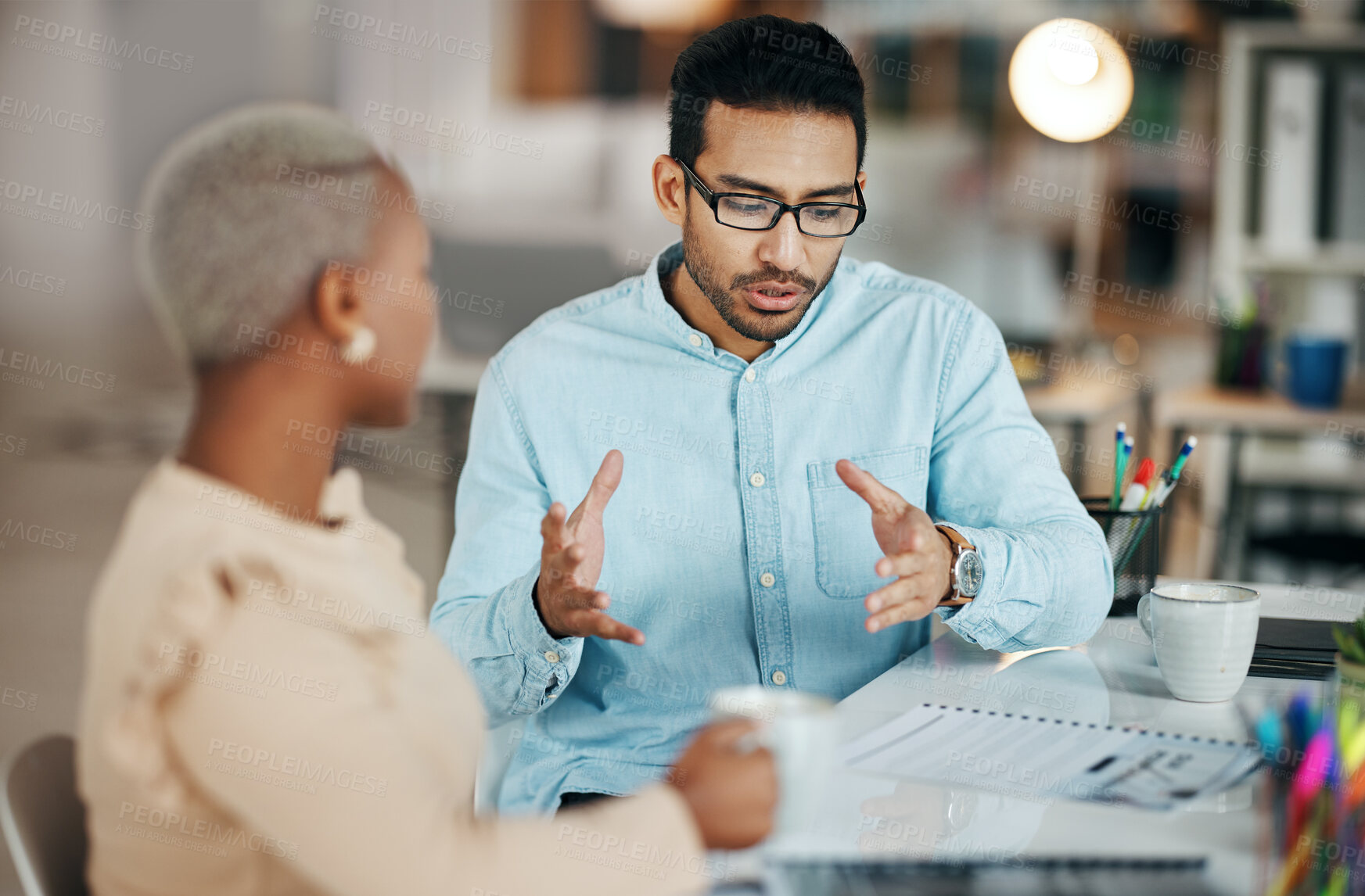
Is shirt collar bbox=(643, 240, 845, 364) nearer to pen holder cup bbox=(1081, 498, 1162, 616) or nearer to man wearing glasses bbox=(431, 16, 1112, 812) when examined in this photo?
man wearing glasses bbox=(431, 16, 1112, 812)

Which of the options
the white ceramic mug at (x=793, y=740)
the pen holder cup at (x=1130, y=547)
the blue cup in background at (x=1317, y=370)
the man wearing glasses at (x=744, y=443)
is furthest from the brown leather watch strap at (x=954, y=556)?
the blue cup in background at (x=1317, y=370)

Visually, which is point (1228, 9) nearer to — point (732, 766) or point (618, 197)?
point (618, 197)

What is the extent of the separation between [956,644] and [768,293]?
1.48 feet

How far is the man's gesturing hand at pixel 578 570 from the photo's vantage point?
0.97m

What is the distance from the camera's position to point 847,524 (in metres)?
1.36

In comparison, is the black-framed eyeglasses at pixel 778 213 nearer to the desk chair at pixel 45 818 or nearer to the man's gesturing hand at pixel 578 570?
the man's gesturing hand at pixel 578 570

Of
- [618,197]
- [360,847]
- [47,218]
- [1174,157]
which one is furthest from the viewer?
[47,218]

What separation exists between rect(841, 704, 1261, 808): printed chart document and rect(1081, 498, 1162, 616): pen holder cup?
1.30ft

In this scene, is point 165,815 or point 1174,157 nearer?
point 165,815

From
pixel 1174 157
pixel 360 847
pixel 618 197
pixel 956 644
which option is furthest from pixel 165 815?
pixel 1174 157

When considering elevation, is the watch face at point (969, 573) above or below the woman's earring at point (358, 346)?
below

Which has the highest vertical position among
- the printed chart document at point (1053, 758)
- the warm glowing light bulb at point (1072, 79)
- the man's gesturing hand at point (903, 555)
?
the warm glowing light bulb at point (1072, 79)

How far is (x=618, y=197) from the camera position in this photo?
138 inches

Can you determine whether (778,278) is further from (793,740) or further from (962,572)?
(793,740)
